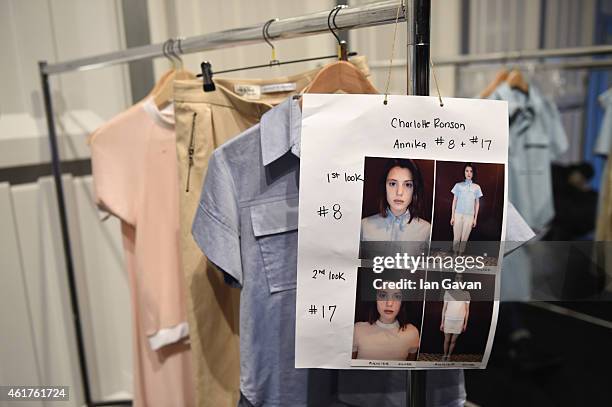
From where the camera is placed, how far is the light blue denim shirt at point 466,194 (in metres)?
0.54

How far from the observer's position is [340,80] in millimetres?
742

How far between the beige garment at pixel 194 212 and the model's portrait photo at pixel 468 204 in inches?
14.9

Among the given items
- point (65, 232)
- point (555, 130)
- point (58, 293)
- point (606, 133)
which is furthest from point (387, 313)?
point (555, 130)

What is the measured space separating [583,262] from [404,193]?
0.98ft

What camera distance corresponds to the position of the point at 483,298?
0.56m

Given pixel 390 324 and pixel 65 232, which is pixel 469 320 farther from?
pixel 65 232

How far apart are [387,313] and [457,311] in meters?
0.08

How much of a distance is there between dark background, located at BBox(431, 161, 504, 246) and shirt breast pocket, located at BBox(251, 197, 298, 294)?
25 cm

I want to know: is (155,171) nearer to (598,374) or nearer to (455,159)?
(455,159)

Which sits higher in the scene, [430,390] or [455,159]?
[455,159]

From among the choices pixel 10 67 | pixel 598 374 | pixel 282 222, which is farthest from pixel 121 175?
pixel 598 374

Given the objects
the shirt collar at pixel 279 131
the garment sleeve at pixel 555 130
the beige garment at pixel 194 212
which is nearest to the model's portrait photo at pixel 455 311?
the shirt collar at pixel 279 131

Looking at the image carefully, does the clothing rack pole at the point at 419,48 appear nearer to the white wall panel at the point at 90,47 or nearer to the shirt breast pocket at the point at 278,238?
the shirt breast pocket at the point at 278,238

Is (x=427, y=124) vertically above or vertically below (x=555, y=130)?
above
